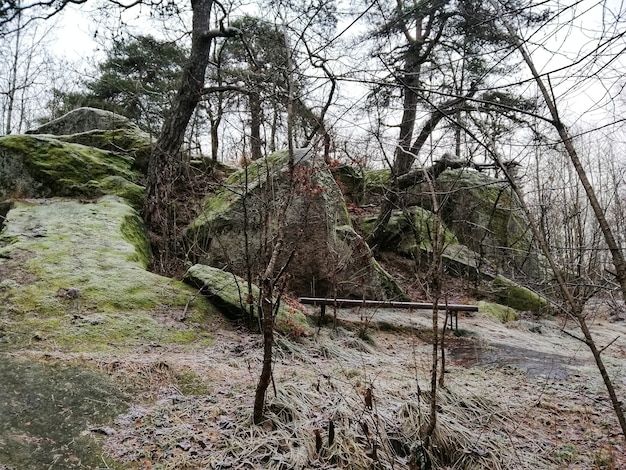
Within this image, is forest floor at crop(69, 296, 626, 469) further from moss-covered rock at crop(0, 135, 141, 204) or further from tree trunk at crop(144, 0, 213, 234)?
moss-covered rock at crop(0, 135, 141, 204)

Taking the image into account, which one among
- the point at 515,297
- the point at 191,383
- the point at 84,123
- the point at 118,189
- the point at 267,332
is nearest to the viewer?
the point at 267,332

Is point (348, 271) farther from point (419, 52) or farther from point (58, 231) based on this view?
point (419, 52)

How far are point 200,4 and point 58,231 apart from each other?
15.9ft

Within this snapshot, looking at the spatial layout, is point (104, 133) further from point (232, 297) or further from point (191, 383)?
point (191, 383)

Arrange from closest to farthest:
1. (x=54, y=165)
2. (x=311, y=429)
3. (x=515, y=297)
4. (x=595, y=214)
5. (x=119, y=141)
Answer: (x=595, y=214) < (x=311, y=429) < (x=54, y=165) < (x=119, y=141) < (x=515, y=297)

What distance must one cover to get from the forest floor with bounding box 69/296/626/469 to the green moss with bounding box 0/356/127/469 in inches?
4.4

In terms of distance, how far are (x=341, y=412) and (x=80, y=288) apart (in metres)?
3.20

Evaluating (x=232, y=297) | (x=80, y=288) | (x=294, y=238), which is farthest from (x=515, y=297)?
(x=80, y=288)

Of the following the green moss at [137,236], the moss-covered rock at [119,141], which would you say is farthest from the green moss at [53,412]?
the moss-covered rock at [119,141]

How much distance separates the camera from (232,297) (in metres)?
5.05

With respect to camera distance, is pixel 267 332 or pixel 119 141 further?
pixel 119 141

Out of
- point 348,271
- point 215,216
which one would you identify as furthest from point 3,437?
point 348,271

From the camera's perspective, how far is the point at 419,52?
32.7ft

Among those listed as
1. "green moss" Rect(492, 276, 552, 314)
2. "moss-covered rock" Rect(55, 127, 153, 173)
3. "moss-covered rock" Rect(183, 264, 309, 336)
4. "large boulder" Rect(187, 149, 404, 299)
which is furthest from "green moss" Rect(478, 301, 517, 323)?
"moss-covered rock" Rect(55, 127, 153, 173)
